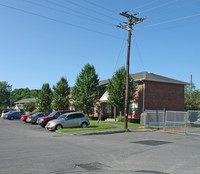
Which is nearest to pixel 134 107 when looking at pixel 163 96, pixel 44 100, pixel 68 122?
pixel 163 96

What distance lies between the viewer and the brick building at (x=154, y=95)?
2998 cm

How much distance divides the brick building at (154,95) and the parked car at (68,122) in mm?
8944

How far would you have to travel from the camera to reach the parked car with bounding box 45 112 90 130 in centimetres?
2030

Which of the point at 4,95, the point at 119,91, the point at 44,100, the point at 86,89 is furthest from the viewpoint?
the point at 4,95

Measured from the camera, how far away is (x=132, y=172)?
673 centimetres

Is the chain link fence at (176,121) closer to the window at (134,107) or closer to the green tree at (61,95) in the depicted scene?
the window at (134,107)

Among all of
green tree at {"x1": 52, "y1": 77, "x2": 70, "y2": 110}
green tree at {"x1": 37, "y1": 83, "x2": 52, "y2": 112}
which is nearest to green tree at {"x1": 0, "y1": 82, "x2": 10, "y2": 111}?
green tree at {"x1": 37, "y1": 83, "x2": 52, "y2": 112}

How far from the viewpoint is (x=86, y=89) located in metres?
33.8

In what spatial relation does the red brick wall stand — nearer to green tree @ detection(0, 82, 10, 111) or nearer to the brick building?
the brick building

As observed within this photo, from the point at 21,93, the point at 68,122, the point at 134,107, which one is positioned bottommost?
the point at 68,122

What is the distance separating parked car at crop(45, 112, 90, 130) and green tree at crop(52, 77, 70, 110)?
18492 mm

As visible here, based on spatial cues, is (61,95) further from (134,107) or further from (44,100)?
(134,107)

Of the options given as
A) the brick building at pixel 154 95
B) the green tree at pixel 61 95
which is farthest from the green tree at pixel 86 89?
the green tree at pixel 61 95

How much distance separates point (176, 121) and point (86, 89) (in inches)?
603
